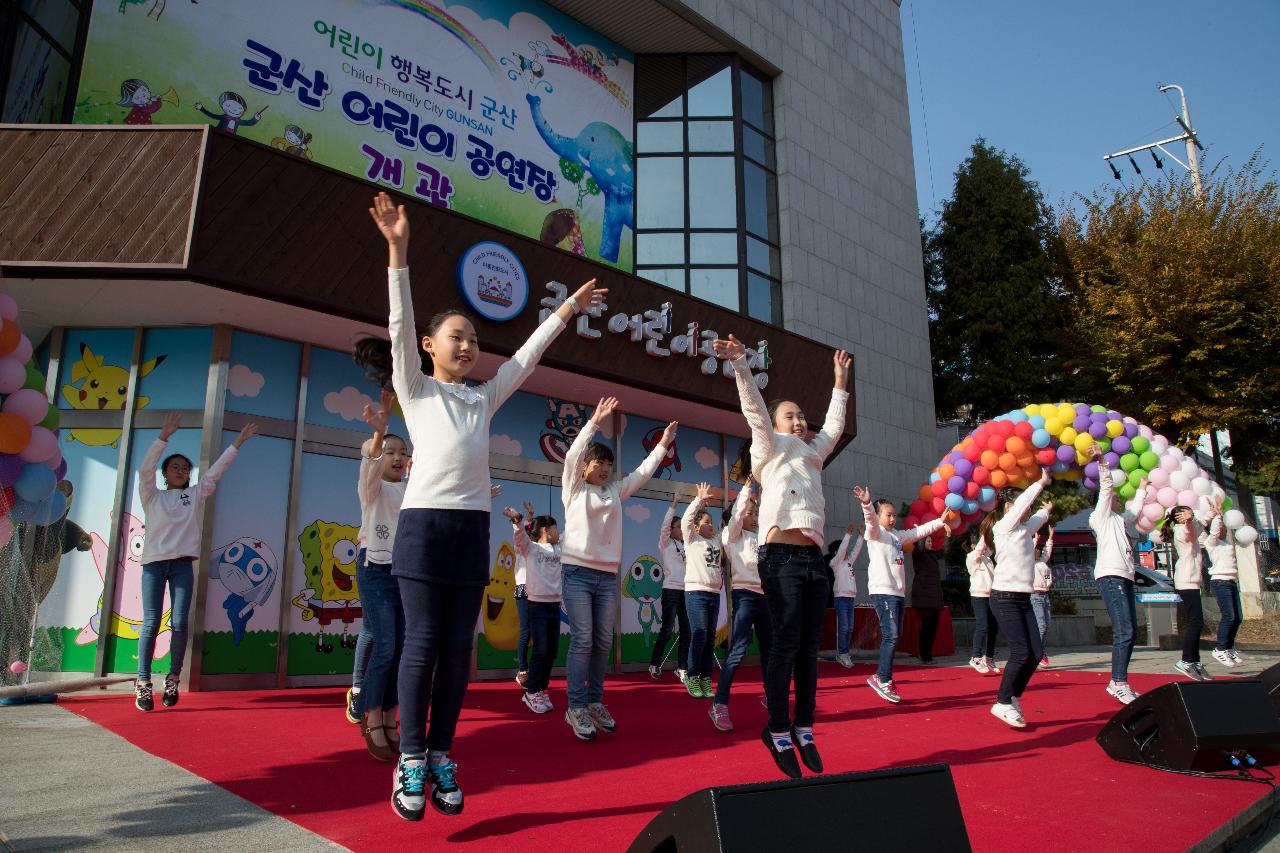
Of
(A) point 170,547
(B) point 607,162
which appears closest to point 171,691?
(A) point 170,547

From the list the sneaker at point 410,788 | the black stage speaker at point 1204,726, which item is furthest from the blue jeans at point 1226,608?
the sneaker at point 410,788

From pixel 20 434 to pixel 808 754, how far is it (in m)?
4.86

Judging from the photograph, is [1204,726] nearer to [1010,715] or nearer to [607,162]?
[1010,715]

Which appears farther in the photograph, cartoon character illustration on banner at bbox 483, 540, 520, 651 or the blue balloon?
cartoon character illustration on banner at bbox 483, 540, 520, 651

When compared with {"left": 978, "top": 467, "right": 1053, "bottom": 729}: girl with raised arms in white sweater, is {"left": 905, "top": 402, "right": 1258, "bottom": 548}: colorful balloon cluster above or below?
above

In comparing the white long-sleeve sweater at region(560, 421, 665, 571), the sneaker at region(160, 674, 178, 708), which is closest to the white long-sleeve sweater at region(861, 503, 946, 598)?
the white long-sleeve sweater at region(560, 421, 665, 571)

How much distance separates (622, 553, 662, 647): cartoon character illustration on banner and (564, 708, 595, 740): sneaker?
19.4ft

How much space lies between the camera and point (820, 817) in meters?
2.08

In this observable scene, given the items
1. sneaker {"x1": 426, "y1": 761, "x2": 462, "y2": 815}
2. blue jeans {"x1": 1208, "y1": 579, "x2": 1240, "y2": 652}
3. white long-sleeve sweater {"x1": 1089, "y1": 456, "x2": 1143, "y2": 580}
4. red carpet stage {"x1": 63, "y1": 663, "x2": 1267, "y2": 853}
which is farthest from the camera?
blue jeans {"x1": 1208, "y1": 579, "x2": 1240, "y2": 652}

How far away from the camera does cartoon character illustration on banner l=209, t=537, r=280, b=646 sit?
7922 mm

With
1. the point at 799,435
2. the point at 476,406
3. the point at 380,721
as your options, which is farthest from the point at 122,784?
the point at 799,435

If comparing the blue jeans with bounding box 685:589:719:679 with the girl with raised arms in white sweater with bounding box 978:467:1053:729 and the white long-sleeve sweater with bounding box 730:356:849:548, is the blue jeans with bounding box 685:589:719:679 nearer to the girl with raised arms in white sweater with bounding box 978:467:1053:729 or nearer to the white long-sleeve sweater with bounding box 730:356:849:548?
the girl with raised arms in white sweater with bounding box 978:467:1053:729

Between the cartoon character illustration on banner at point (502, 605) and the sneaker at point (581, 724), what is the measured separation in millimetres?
4490

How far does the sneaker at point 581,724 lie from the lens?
5254 mm
